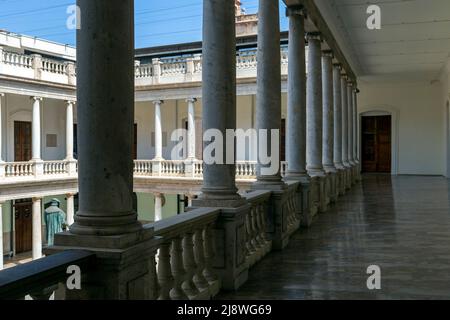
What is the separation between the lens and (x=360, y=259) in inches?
230

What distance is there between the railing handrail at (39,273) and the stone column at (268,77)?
4.11 m

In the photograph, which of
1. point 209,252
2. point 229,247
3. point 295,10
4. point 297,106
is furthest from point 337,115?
point 209,252

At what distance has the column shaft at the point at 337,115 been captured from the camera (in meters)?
14.5

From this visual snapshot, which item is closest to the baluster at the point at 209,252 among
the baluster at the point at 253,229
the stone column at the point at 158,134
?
the baluster at the point at 253,229

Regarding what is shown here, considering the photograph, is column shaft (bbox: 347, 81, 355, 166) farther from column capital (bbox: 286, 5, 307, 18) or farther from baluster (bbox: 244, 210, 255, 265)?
baluster (bbox: 244, 210, 255, 265)

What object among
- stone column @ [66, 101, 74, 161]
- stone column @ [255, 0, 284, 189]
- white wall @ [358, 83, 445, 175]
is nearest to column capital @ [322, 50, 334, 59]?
stone column @ [255, 0, 284, 189]

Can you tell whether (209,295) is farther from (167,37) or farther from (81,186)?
(167,37)

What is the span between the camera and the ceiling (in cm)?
1051

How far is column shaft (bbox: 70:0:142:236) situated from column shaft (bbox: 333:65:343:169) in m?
12.1

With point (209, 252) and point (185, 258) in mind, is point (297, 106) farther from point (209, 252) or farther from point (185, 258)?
point (185, 258)

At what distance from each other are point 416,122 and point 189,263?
810 inches

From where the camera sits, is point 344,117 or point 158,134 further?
point 158,134

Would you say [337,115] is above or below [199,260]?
above

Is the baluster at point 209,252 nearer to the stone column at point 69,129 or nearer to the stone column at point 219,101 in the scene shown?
the stone column at point 219,101
